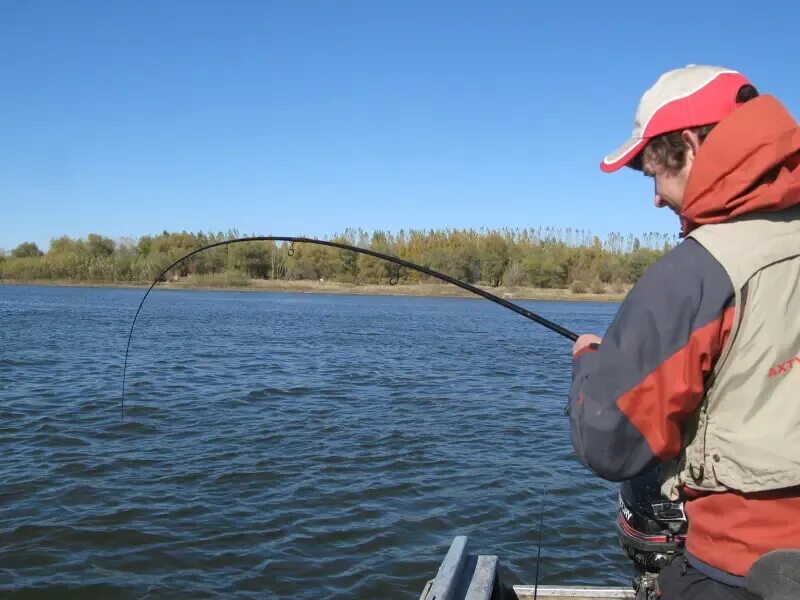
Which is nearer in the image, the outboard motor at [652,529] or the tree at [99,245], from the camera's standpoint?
the outboard motor at [652,529]

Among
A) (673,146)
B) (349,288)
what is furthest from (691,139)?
(349,288)

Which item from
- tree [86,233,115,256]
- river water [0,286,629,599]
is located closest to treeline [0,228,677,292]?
tree [86,233,115,256]

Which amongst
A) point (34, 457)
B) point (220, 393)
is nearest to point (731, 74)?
point (34, 457)

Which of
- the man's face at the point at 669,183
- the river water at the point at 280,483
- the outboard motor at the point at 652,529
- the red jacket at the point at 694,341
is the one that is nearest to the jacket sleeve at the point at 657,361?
the red jacket at the point at 694,341

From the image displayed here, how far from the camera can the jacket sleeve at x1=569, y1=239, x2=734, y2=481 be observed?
5.34ft

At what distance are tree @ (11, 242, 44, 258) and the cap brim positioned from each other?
138760 millimetres

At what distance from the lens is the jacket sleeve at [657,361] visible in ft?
5.34

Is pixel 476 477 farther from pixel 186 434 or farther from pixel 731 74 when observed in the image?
pixel 731 74

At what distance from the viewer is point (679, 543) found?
328 centimetres

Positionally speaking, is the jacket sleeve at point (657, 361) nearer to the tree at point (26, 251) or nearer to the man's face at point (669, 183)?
the man's face at point (669, 183)

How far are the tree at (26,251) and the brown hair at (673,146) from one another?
Answer: 139 meters

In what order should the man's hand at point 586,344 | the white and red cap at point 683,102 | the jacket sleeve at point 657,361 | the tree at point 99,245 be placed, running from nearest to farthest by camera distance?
the jacket sleeve at point 657,361 → the white and red cap at point 683,102 → the man's hand at point 586,344 → the tree at point 99,245

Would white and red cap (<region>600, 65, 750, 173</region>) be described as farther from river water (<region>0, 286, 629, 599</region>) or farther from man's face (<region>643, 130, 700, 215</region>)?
river water (<region>0, 286, 629, 599</region>)

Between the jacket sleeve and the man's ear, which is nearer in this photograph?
the jacket sleeve
